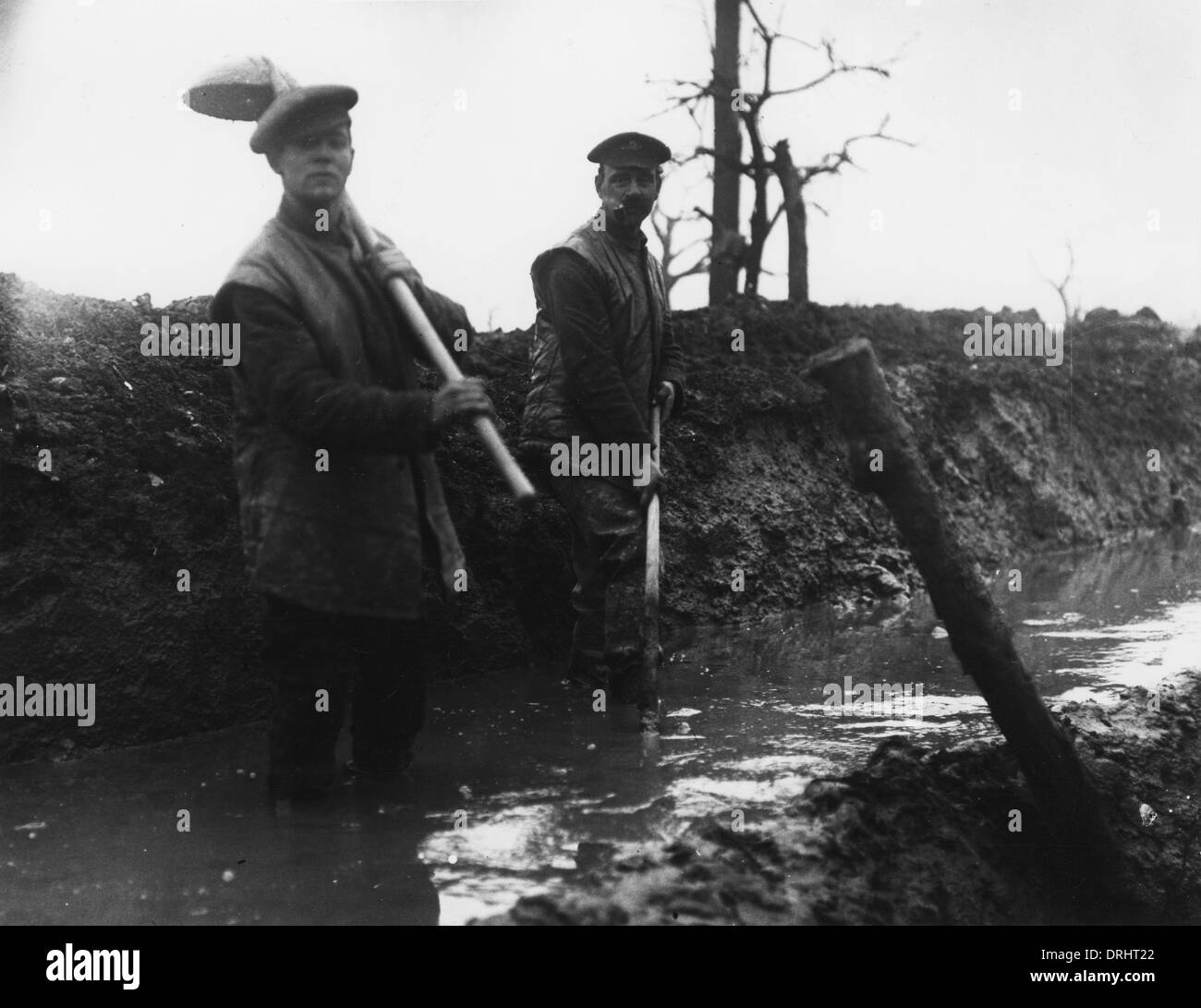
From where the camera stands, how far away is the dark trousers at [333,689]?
3.92m

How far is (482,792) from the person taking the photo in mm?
4297

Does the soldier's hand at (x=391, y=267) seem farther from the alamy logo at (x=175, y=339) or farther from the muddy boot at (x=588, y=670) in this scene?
the muddy boot at (x=588, y=670)

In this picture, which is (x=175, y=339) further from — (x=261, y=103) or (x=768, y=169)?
(x=768, y=169)

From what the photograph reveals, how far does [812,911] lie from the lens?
3.32m

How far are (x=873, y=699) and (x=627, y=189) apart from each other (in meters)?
2.46

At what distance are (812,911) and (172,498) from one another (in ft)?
10.7

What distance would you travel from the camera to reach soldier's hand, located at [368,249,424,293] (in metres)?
3.97

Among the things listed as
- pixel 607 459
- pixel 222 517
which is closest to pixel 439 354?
pixel 607 459

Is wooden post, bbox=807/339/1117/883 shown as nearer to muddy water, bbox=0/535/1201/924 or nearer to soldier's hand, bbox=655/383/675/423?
muddy water, bbox=0/535/1201/924

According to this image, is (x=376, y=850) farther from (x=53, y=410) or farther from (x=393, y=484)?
(x=53, y=410)

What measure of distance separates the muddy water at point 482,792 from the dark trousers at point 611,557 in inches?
13.9

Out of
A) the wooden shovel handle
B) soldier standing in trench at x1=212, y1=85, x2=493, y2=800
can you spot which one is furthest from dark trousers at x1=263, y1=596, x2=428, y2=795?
the wooden shovel handle

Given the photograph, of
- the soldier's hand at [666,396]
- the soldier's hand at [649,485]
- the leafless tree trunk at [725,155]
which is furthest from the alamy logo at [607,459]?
the leafless tree trunk at [725,155]
